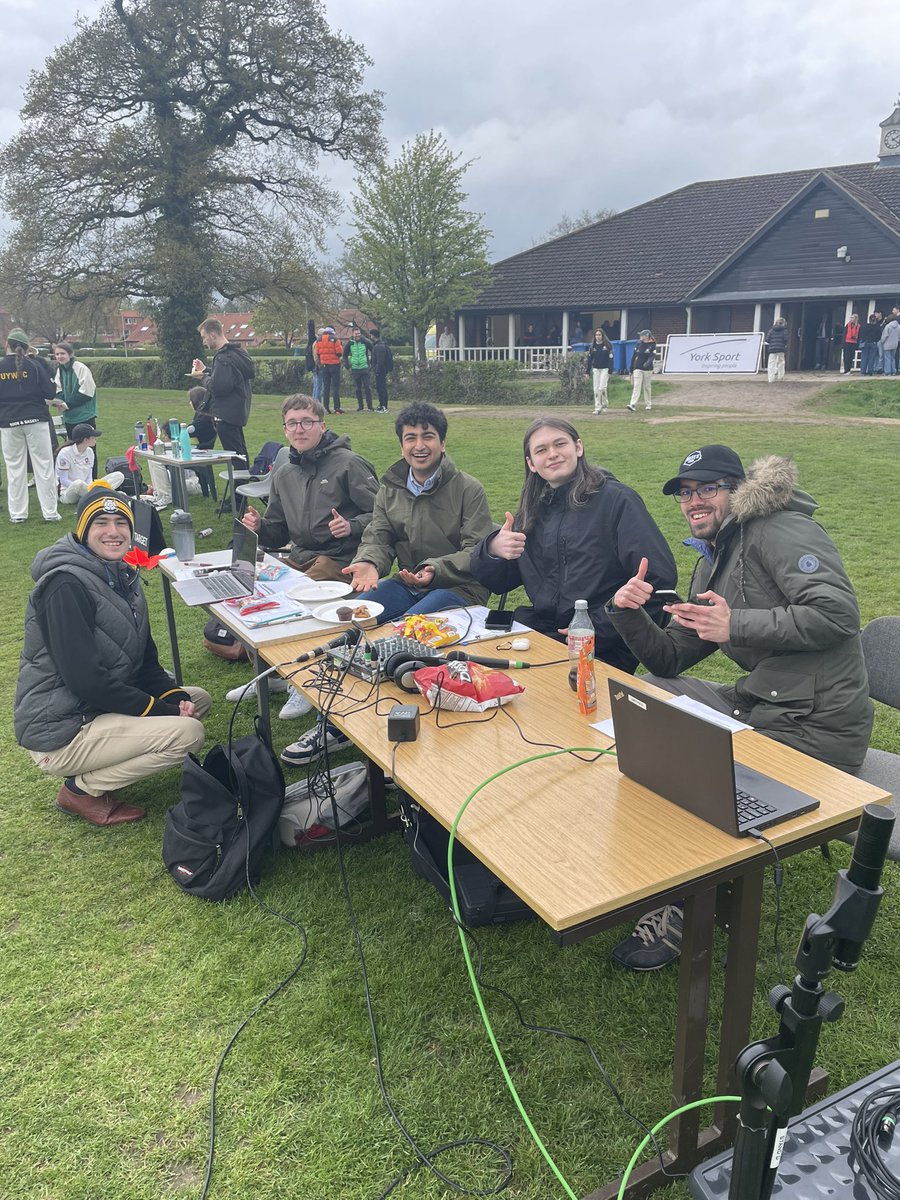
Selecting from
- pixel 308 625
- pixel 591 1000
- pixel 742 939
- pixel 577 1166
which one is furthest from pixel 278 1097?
pixel 308 625

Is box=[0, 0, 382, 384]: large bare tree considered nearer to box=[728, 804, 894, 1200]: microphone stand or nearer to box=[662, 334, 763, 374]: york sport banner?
box=[662, 334, 763, 374]: york sport banner

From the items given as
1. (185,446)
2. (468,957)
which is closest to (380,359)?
(185,446)

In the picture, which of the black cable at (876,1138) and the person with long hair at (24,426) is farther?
the person with long hair at (24,426)

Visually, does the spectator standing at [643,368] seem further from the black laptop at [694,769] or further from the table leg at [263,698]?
the black laptop at [694,769]

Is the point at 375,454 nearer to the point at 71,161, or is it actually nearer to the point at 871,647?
the point at 871,647

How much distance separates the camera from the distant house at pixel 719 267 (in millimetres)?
22953

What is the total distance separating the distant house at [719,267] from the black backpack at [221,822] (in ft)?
77.7

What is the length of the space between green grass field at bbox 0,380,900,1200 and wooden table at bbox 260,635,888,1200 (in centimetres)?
10

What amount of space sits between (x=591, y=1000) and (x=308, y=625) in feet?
5.94

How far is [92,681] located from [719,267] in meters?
25.8

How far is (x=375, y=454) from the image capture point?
1233 cm

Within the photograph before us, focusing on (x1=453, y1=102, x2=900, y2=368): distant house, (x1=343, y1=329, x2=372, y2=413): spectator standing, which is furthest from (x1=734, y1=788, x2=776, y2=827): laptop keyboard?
(x1=453, y1=102, x2=900, y2=368): distant house

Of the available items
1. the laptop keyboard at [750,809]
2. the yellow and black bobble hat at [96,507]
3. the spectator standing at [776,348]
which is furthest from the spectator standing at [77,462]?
the spectator standing at [776,348]

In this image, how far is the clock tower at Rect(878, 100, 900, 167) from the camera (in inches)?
969
